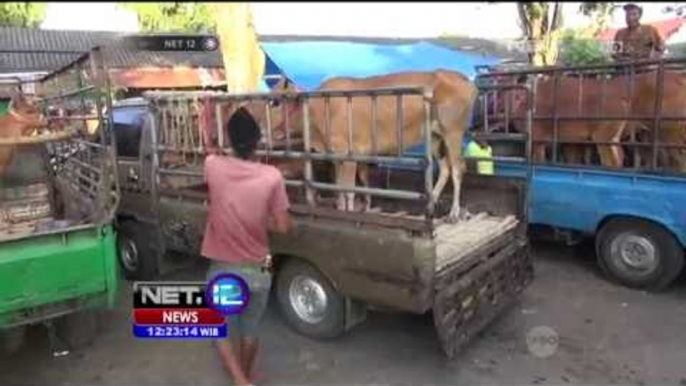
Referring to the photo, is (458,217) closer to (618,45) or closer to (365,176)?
(365,176)

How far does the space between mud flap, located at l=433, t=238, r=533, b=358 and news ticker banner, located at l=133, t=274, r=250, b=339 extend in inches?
46.7

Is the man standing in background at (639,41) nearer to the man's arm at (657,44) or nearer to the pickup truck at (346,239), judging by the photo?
the man's arm at (657,44)

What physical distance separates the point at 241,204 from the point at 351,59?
7.78m

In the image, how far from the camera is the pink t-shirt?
3.75 m

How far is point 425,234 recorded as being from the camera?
3965 millimetres

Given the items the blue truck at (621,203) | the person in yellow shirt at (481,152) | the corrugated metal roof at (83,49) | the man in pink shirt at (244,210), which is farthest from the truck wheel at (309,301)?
the corrugated metal roof at (83,49)

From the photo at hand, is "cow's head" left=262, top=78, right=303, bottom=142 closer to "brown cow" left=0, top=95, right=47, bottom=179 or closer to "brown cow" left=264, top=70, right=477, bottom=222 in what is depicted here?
"brown cow" left=264, top=70, right=477, bottom=222

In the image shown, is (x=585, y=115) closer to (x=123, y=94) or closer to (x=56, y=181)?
(x=56, y=181)

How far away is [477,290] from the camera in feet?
15.1

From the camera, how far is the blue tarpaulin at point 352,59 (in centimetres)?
995

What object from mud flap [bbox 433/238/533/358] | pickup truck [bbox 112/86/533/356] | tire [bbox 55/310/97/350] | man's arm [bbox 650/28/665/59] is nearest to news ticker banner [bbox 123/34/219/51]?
pickup truck [bbox 112/86/533/356]

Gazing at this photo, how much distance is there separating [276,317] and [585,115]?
3498 millimetres

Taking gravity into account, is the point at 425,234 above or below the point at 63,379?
above

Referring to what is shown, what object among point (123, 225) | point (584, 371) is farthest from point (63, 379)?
point (584, 371)
